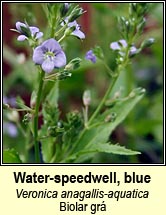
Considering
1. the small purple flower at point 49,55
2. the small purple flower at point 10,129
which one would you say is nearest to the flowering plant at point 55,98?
the small purple flower at point 49,55

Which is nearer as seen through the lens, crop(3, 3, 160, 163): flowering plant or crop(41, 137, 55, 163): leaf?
crop(3, 3, 160, 163): flowering plant

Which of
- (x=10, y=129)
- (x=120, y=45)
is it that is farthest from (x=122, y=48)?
(x=10, y=129)

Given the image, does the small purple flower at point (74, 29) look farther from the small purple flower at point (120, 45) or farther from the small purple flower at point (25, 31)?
the small purple flower at point (120, 45)

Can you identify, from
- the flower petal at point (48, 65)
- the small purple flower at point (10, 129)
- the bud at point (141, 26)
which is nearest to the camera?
the flower petal at point (48, 65)

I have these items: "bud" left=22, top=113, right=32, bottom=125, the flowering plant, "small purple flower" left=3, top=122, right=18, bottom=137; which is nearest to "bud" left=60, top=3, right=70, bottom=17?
the flowering plant


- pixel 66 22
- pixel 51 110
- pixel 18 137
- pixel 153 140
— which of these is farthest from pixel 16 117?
pixel 153 140

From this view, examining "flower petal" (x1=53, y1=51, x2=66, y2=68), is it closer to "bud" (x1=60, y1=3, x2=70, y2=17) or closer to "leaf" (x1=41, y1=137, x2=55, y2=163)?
"bud" (x1=60, y1=3, x2=70, y2=17)

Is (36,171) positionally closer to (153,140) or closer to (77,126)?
(77,126)
